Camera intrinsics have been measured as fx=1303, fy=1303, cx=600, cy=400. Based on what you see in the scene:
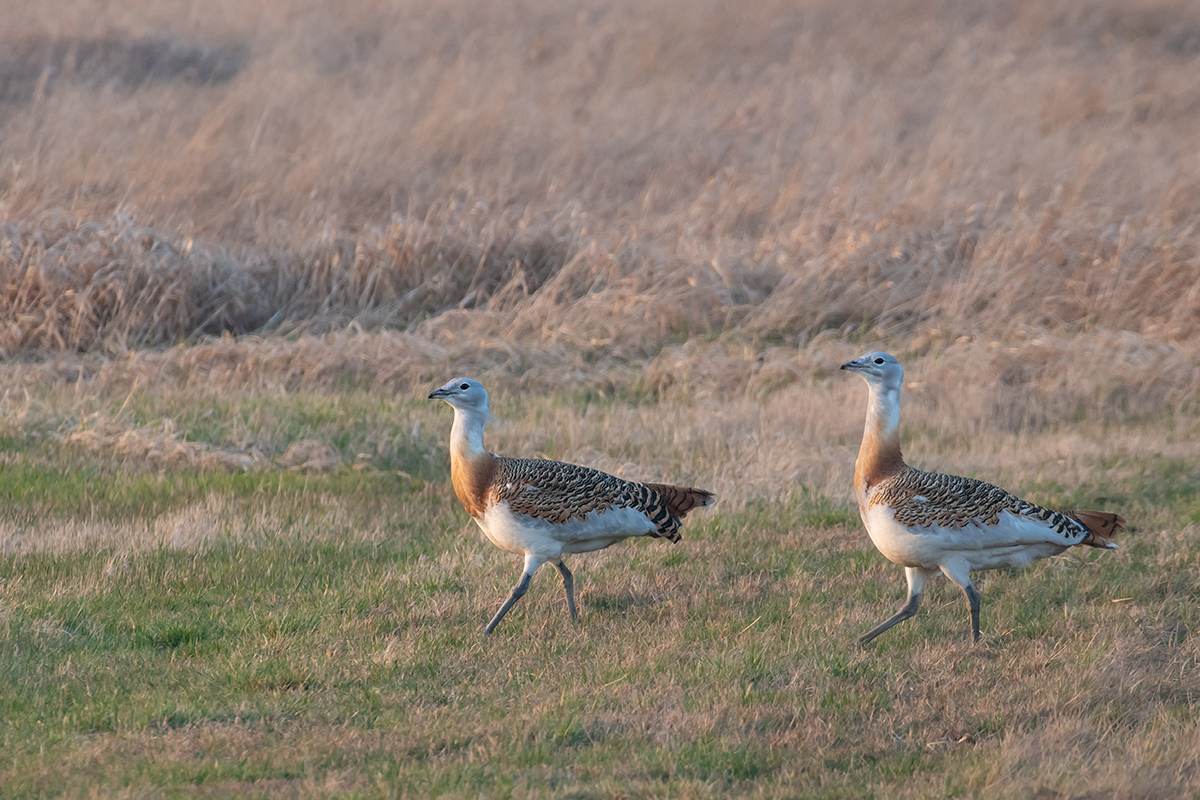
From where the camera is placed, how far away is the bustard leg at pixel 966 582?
6.62 meters

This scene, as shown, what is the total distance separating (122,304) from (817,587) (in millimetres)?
10287

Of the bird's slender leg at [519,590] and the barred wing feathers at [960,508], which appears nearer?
the barred wing feathers at [960,508]

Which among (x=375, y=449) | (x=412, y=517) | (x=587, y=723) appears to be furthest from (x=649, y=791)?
(x=375, y=449)

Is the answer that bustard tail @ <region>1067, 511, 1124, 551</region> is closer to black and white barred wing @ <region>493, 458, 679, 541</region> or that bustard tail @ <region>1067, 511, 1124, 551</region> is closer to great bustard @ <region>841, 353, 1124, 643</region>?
great bustard @ <region>841, 353, 1124, 643</region>

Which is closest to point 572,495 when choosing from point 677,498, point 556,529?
point 556,529

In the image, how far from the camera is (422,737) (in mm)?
5406

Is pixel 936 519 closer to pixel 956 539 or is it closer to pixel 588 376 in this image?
pixel 956 539

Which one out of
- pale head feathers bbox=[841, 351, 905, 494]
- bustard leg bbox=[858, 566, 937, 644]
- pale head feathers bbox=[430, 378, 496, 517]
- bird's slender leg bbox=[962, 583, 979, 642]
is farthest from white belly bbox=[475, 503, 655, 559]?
bird's slender leg bbox=[962, 583, 979, 642]

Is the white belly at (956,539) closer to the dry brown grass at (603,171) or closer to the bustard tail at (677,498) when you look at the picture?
the bustard tail at (677,498)

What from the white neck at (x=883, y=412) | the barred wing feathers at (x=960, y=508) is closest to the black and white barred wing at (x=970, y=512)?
the barred wing feathers at (x=960, y=508)

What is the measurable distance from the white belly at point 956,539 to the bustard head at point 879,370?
698 mm

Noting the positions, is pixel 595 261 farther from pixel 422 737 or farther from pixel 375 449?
pixel 422 737

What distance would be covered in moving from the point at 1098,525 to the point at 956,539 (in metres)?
0.91

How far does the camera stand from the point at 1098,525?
6785 millimetres
